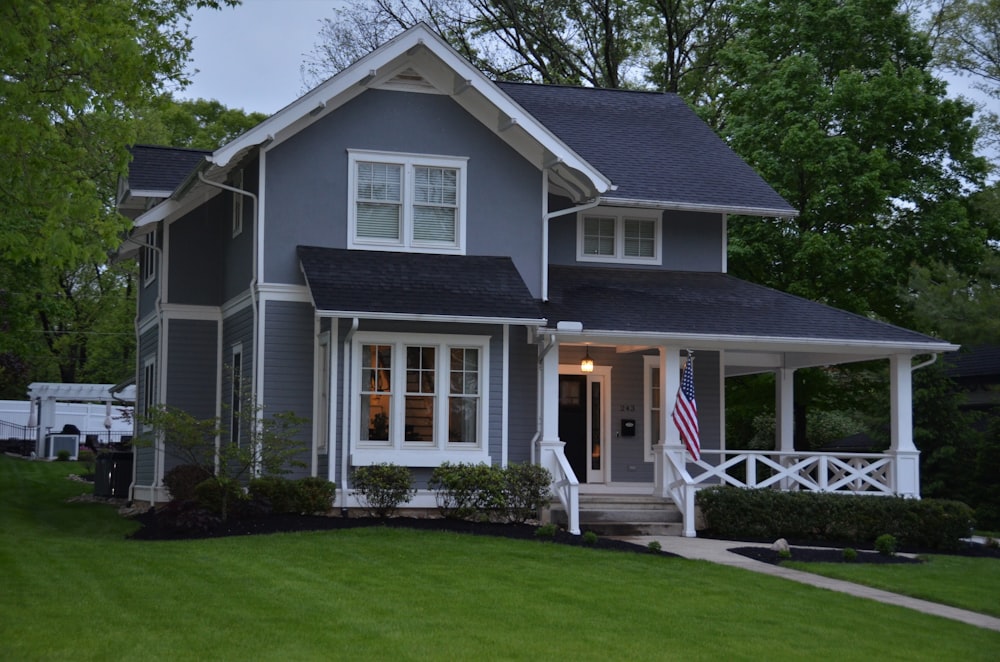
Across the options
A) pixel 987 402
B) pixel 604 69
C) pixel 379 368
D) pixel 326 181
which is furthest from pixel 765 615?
pixel 604 69

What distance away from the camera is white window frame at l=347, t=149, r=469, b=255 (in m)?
19.8

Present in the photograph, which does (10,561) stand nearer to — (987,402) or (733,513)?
(733,513)

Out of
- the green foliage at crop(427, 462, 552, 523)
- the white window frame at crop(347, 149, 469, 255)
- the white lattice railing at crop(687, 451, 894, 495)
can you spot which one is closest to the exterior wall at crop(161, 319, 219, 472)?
the white window frame at crop(347, 149, 469, 255)

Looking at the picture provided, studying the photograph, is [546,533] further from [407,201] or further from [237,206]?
[237,206]

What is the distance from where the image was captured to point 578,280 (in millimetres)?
21875

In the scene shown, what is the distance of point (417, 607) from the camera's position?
1157 centimetres

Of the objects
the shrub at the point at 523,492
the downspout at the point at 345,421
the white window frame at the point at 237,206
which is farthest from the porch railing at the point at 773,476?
the white window frame at the point at 237,206

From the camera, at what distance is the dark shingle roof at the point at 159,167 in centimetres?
2305

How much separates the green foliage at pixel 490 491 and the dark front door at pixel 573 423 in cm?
359

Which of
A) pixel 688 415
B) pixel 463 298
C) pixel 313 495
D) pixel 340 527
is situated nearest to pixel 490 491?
pixel 340 527

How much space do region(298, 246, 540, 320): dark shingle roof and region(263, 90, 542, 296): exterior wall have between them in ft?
1.07

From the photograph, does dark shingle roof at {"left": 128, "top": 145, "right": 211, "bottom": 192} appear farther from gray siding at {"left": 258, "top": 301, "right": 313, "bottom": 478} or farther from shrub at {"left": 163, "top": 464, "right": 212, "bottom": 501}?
shrub at {"left": 163, "top": 464, "right": 212, "bottom": 501}

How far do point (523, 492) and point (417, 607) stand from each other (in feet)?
23.5

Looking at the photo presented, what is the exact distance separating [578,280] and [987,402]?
49.8ft
